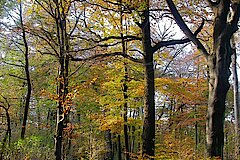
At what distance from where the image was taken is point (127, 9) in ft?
21.6

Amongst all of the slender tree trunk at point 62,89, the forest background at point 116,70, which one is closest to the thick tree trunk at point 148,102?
the forest background at point 116,70

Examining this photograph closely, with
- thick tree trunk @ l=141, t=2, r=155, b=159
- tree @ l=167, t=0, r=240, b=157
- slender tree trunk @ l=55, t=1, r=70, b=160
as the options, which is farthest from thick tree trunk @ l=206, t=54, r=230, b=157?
slender tree trunk @ l=55, t=1, r=70, b=160

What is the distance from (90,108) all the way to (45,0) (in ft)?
33.2

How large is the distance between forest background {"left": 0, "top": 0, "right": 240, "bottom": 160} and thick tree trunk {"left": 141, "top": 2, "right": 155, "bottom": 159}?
0.9 inches

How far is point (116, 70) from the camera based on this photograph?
11.6m

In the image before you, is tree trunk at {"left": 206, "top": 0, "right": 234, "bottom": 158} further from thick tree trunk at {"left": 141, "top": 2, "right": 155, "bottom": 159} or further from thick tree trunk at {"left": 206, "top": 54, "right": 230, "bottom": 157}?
thick tree trunk at {"left": 141, "top": 2, "right": 155, "bottom": 159}

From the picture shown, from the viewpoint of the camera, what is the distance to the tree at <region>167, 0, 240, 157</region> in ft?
16.4

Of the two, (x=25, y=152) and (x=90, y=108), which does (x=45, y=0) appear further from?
(x=90, y=108)

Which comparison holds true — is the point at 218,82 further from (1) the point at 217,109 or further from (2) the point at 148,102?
(2) the point at 148,102

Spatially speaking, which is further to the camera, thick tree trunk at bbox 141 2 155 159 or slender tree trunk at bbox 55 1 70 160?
slender tree trunk at bbox 55 1 70 160

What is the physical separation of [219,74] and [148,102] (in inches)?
88.2

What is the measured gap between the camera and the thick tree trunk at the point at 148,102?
265 inches

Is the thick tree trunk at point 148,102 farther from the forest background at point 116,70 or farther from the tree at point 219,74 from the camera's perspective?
the tree at point 219,74

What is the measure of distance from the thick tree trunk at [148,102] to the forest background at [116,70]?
0.08 ft
